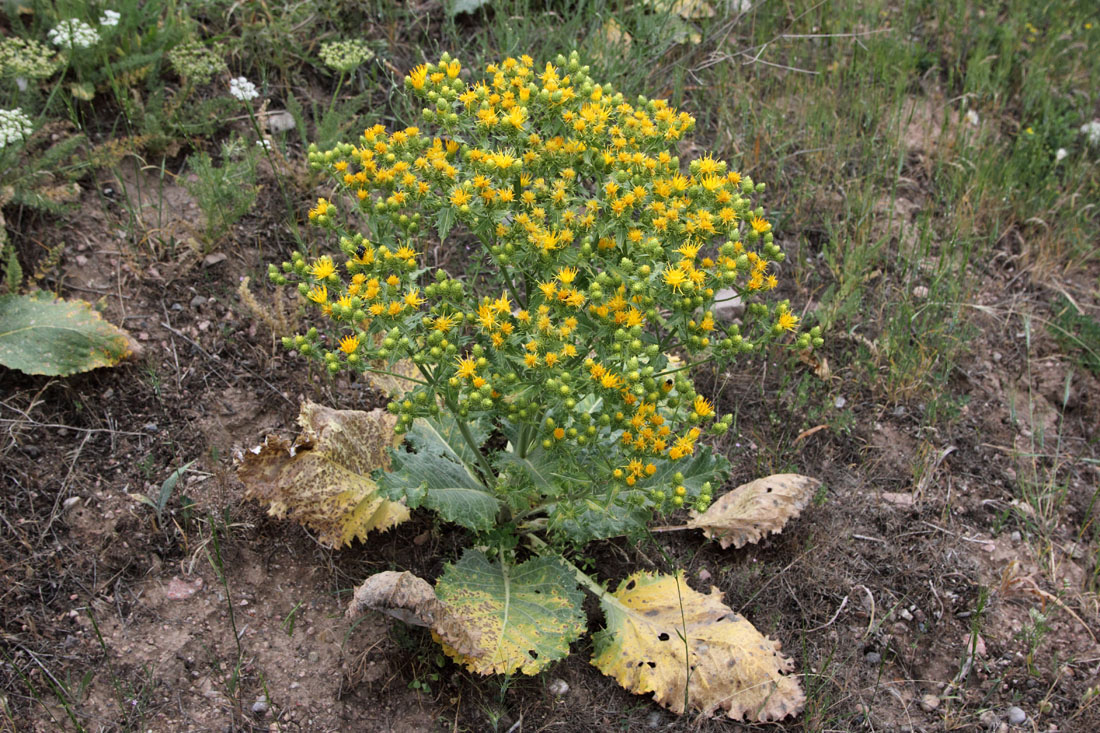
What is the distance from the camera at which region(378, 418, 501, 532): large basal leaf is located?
114 inches

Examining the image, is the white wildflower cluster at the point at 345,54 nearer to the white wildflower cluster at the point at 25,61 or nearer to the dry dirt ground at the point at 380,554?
the dry dirt ground at the point at 380,554

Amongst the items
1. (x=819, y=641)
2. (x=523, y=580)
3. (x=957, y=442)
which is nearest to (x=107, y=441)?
(x=523, y=580)

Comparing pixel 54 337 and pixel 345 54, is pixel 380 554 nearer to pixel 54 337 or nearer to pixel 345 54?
pixel 54 337

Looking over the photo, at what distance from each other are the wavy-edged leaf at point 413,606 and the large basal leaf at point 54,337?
148 cm

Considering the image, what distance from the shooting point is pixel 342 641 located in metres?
3.08

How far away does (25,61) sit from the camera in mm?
3787

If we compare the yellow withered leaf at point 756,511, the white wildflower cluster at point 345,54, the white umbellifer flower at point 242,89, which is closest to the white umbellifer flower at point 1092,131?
the yellow withered leaf at point 756,511

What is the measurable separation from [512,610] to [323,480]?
847mm

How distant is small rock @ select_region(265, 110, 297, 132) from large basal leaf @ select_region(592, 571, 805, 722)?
2874mm

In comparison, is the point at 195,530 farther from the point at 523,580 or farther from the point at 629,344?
the point at 629,344

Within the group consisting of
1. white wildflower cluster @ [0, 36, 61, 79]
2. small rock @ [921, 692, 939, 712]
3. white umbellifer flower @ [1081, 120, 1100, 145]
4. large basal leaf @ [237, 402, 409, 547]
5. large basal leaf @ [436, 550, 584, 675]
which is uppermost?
white wildflower cluster @ [0, 36, 61, 79]

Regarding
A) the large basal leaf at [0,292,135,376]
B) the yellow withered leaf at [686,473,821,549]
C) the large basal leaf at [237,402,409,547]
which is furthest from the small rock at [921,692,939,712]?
the large basal leaf at [0,292,135,376]

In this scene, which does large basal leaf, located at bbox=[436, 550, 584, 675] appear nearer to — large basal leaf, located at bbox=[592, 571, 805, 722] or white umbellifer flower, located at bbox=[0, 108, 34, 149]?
large basal leaf, located at bbox=[592, 571, 805, 722]

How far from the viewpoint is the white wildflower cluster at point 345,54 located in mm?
4328
